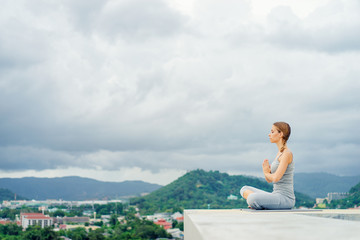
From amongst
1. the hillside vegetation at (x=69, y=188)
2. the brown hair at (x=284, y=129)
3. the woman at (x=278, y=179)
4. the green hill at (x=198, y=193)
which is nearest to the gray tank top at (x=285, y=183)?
the woman at (x=278, y=179)

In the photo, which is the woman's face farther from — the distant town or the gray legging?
the distant town

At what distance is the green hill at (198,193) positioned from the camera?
91750 mm

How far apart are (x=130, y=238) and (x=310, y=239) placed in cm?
6685

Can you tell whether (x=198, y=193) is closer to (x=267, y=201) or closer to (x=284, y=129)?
(x=284, y=129)

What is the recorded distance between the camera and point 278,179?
5508 mm

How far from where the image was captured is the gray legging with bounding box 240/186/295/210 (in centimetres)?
534

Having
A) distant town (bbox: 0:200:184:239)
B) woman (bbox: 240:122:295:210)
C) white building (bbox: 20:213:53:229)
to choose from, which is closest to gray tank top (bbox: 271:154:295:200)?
woman (bbox: 240:122:295:210)

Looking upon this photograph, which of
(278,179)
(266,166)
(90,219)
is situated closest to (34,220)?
(90,219)

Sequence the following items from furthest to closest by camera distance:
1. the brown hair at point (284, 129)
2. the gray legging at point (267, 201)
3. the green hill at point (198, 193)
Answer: the green hill at point (198, 193), the brown hair at point (284, 129), the gray legging at point (267, 201)

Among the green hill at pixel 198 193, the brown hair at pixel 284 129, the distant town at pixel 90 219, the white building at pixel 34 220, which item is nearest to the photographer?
the brown hair at pixel 284 129

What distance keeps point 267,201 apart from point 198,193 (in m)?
92.8

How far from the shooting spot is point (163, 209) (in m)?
93.9

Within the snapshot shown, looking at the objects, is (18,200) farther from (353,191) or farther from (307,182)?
(353,191)

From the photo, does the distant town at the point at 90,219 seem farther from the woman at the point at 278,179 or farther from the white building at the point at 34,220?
the woman at the point at 278,179
